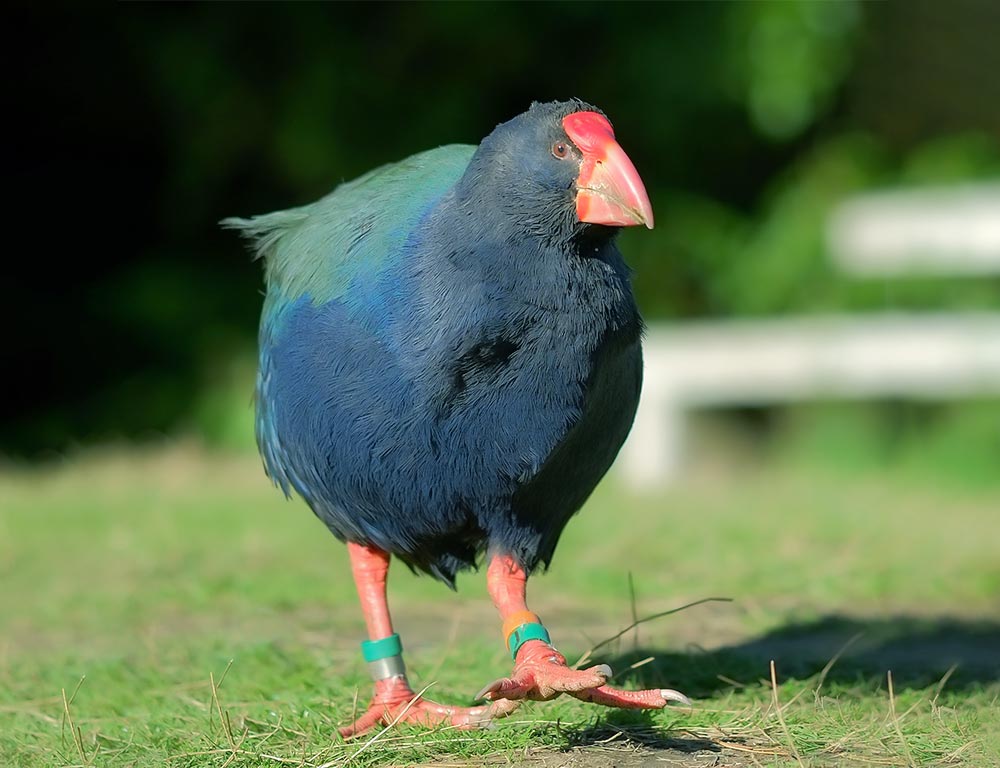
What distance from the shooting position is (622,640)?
4.19m

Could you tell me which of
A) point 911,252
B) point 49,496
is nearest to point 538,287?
point 49,496

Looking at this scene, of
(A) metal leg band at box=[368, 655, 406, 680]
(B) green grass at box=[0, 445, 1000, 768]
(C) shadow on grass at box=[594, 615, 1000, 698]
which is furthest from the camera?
(C) shadow on grass at box=[594, 615, 1000, 698]

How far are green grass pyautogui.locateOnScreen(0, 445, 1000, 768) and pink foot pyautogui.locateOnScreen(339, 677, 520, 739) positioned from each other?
5 cm

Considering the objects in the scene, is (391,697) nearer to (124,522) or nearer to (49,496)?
(124,522)

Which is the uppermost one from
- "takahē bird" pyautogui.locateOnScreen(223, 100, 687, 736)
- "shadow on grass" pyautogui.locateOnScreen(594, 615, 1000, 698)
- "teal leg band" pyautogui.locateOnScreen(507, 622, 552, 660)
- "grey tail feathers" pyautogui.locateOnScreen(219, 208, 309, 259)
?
"grey tail feathers" pyautogui.locateOnScreen(219, 208, 309, 259)

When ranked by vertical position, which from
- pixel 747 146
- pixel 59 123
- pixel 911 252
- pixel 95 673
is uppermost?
pixel 59 123

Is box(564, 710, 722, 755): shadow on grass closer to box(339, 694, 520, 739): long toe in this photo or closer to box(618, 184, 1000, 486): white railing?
box(339, 694, 520, 739): long toe

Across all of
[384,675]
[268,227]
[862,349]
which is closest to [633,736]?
[384,675]

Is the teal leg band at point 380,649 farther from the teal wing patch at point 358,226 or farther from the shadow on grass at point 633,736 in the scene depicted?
the teal wing patch at point 358,226

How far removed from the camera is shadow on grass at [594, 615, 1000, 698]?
362cm

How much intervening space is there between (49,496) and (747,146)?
557 cm

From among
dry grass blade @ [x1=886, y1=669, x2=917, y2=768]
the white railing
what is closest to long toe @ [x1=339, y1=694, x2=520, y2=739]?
dry grass blade @ [x1=886, y1=669, x2=917, y2=768]

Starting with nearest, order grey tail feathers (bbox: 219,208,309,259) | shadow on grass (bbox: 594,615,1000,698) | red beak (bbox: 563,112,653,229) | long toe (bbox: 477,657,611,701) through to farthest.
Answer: long toe (bbox: 477,657,611,701) → red beak (bbox: 563,112,653,229) → shadow on grass (bbox: 594,615,1000,698) → grey tail feathers (bbox: 219,208,309,259)

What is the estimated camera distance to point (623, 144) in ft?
32.6
